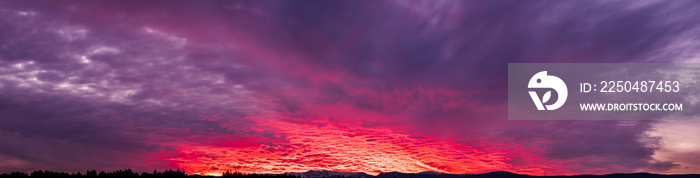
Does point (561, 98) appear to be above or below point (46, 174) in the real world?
above

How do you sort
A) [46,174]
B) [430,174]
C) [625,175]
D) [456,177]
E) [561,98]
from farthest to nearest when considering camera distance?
1. [625,175]
2. [456,177]
3. [430,174]
4. [561,98]
5. [46,174]

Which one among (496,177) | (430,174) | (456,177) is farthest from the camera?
(496,177)

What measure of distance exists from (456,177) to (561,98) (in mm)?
90969

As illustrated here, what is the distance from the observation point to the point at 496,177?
18088 centimetres

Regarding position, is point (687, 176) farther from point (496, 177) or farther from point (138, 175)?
point (138, 175)

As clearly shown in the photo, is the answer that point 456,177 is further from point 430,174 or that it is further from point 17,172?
point 17,172

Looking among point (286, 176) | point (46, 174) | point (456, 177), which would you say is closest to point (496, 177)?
point (456, 177)

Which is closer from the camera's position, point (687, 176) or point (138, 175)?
point (138, 175)

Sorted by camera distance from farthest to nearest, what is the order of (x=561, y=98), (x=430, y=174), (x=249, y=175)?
1. (x=430, y=174)
2. (x=561, y=98)
3. (x=249, y=175)

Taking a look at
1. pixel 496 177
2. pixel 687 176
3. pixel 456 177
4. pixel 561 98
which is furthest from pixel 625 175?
pixel 561 98

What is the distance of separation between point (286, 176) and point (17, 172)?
19.0 meters

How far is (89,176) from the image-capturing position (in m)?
31.9

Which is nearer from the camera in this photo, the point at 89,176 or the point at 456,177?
the point at 89,176

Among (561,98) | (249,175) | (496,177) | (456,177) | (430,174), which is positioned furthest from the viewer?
(496,177)
